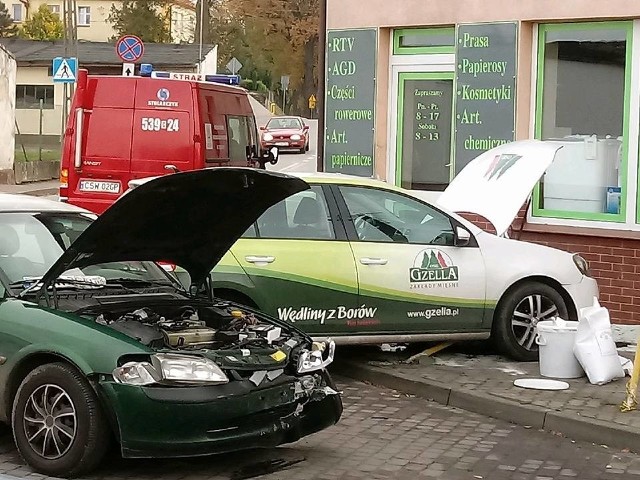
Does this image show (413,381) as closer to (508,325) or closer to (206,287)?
(508,325)

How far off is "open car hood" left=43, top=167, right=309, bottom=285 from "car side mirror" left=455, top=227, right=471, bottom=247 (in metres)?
2.67

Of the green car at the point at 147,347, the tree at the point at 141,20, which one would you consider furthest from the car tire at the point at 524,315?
the tree at the point at 141,20

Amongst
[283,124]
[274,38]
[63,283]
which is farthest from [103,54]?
[63,283]

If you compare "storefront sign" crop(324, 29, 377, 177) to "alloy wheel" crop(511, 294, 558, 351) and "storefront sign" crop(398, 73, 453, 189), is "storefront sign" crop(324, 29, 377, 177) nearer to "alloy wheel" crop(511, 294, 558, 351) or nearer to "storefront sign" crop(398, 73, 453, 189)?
"storefront sign" crop(398, 73, 453, 189)

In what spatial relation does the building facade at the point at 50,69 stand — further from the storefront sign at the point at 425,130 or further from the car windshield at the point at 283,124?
the storefront sign at the point at 425,130

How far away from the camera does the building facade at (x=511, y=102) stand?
11.4 m

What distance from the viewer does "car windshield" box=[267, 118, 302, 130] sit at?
46.9 metres

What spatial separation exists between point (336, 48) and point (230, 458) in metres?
8.04

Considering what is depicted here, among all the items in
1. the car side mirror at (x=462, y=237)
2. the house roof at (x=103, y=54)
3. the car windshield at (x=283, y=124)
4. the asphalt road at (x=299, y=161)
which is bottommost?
the car side mirror at (x=462, y=237)

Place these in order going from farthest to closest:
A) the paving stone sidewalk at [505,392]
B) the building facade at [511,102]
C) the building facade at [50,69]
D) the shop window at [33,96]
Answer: the shop window at [33,96] < the building facade at [50,69] < the building facade at [511,102] < the paving stone sidewalk at [505,392]

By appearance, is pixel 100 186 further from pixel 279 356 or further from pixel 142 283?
pixel 279 356

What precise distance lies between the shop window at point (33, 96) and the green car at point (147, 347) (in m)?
47.6

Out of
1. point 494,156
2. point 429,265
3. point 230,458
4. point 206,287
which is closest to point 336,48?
point 494,156

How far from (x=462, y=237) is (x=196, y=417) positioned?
13.0 feet
